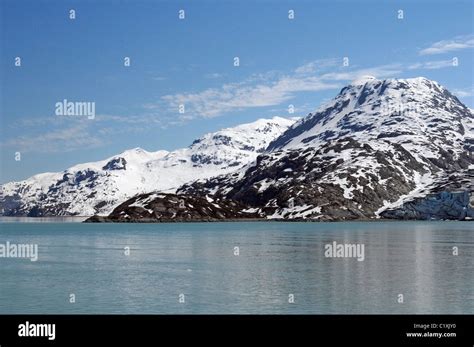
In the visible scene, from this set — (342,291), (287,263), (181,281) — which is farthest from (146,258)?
(342,291)

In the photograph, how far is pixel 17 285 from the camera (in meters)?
64.8

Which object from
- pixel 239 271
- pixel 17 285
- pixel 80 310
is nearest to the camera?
pixel 80 310

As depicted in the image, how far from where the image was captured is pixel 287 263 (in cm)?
8406

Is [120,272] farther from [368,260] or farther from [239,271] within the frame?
[368,260]

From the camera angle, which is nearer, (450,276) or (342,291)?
(342,291)

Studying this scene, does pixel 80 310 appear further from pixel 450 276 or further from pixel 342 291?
pixel 450 276

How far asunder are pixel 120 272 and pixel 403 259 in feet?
145
